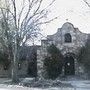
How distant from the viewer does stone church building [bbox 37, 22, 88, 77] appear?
37.5m

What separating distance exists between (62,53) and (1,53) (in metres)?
8.96

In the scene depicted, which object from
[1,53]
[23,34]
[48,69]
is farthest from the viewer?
[1,53]

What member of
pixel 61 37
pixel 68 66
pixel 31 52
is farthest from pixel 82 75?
pixel 31 52

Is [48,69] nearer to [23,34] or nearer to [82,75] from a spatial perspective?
[82,75]

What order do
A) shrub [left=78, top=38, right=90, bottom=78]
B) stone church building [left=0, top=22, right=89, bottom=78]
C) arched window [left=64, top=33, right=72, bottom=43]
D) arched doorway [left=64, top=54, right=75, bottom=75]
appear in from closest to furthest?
shrub [left=78, top=38, right=90, bottom=78] < stone church building [left=0, top=22, right=89, bottom=78] < arched doorway [left=64, top=54, right=75, bottom=75] < arched window [left=64, top=33, right=72, bottom=43]

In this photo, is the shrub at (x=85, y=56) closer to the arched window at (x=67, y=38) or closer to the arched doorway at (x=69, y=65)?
the arched doorway at (x=69, y=65)

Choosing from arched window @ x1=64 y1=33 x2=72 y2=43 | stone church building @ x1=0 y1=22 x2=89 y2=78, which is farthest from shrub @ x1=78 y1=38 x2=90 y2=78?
arched window @ x1=64 y1=33 x2=72 y2=43

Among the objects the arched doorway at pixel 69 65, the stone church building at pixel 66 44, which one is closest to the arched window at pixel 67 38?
the stone church building at pixel 66 44

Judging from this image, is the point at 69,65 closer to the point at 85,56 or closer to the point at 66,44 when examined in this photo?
the point at 85,56

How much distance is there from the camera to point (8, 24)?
32.4 meters

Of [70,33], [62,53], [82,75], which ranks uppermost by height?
[70,33]

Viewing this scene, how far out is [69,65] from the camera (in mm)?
38000

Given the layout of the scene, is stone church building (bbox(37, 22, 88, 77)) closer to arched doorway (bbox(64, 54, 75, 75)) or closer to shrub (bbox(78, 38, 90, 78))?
arched doorway (bbox(64, 54, 75, 75))

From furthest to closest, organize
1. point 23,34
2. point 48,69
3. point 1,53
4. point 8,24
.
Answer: point 1,53 → point 48,69 → point 8,24 → point 23,34
